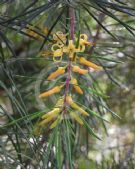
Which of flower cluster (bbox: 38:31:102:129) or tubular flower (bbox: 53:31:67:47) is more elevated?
tubular flower (bbox: 53:31:67:47)

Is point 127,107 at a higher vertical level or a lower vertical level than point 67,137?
lower

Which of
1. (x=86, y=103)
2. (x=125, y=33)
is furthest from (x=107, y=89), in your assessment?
(x=86, y=103)

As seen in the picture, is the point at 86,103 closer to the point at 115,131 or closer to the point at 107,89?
the point at 107,89

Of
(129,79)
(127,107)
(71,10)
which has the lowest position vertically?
(127,107)

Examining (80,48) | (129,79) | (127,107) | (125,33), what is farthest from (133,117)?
(80,48)

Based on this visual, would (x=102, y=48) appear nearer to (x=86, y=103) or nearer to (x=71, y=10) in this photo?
(x=86, y=103)

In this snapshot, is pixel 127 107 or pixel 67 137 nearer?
pixel 67 137

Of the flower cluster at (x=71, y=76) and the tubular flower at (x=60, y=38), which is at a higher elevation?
the tubular flower at (x=60, y=38)

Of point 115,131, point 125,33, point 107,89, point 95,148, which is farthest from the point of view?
point 115,131

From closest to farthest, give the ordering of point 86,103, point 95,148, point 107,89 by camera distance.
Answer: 1. point 86,103
2. point 107,89
3. point 95,148
